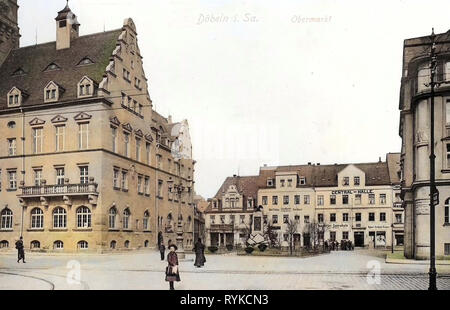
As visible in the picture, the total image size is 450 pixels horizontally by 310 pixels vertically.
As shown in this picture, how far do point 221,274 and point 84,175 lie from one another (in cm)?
654

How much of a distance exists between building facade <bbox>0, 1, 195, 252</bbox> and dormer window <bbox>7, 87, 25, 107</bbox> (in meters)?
0.04

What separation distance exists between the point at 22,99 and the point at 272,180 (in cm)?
890

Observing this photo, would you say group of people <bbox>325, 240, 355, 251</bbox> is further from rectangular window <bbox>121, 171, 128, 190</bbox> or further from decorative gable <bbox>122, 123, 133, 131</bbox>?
decorative gable <bbox>122, 123, 133, 131</bbox>

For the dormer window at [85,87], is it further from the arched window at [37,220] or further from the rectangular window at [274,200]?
the rectangular window at [274,200]

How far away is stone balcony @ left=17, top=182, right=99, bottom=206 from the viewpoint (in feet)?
51.0

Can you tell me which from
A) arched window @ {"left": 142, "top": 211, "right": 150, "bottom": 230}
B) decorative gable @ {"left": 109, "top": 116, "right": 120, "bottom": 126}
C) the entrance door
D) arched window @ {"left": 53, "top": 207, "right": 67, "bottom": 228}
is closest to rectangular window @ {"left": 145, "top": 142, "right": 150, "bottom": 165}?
decorative gable @ {"left": 109, "top": 116, "right": 120, "bottom": 126}

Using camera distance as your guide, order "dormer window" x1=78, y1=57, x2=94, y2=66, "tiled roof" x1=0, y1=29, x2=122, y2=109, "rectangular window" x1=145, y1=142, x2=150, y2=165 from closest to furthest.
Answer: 1. "tiled roof" x1=0, y1=29, x2=122, y2=109
2. "rectangular window" x1=145, y1=142, x2=150, y2=165
3. "dormer window" x1=78, y1=57, x2=94, y2=66

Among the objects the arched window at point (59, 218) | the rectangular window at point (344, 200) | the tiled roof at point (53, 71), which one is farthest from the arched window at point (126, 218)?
the rectangular window at point (344, 200)

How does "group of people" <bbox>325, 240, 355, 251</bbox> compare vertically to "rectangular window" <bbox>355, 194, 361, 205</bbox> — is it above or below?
below

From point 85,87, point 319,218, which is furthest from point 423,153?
point 85,87

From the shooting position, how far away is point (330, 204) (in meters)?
16.5

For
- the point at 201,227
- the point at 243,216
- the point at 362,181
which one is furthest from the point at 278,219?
the point at 201,227
